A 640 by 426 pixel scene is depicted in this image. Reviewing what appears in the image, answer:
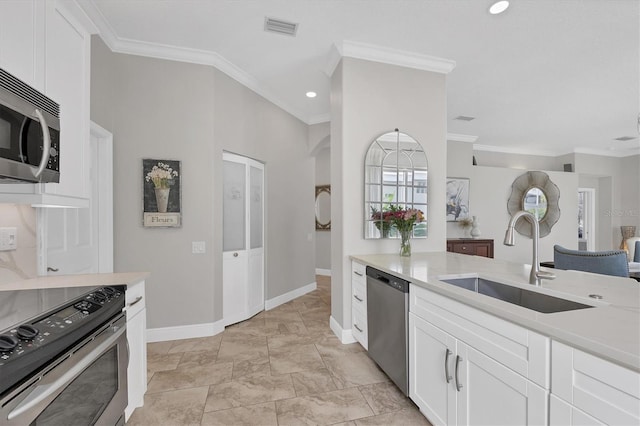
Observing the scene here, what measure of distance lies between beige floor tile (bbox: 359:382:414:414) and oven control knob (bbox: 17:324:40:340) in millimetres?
1863

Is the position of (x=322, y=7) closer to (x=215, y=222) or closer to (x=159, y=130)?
(x=159, y=130)

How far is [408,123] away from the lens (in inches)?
127

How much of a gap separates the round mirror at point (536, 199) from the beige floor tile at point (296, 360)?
5.66 m

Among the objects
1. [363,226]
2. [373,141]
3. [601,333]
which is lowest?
[601,333]

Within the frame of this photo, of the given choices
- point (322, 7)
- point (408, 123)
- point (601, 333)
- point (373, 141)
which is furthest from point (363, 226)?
point (601, 333)

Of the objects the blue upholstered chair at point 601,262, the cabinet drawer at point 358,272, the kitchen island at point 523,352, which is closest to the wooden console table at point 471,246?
the blue upholstered chair at point 601,262

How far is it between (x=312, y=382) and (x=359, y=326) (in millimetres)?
719

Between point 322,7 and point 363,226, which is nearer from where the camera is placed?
point 322,7

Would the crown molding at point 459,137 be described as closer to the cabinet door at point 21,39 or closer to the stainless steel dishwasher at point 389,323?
the stainless steel dishwasher at point 389,323

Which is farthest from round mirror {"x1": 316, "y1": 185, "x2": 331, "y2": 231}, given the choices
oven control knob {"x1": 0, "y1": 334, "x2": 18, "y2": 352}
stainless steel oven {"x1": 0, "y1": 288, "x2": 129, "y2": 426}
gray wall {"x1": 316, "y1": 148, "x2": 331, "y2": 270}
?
oven control knob {"x1": 0, "y1": 334, "x2": 18, "y2": 352}

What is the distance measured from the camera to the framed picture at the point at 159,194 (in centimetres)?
303

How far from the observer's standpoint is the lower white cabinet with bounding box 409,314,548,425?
1107 millimetres

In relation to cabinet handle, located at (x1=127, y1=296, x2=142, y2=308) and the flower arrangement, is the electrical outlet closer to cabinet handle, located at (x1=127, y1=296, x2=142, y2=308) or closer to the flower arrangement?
cabinet handle, located at (x1=127, y1=296, x2=142, y2=308)

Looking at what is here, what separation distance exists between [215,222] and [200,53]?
6.00 ft
